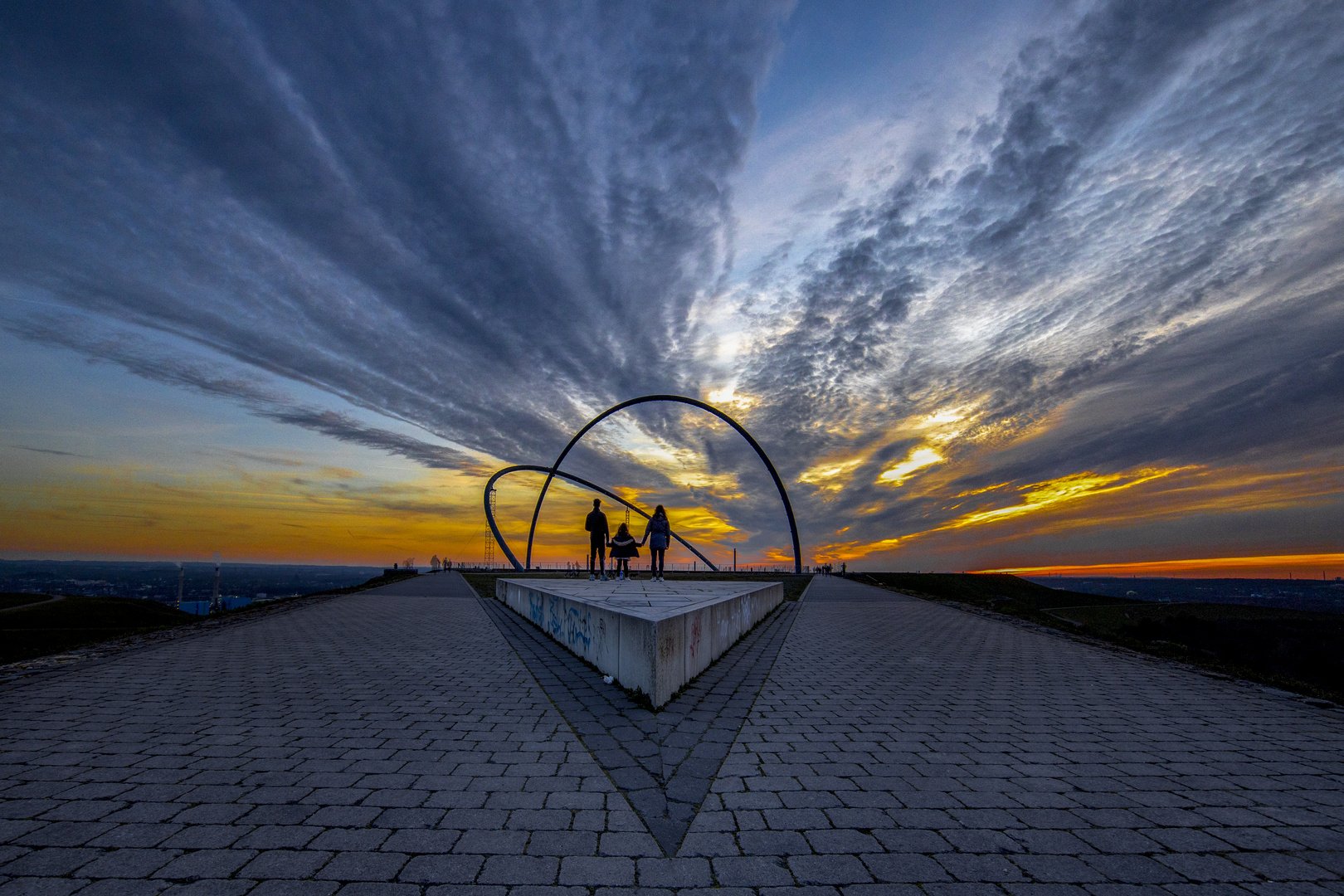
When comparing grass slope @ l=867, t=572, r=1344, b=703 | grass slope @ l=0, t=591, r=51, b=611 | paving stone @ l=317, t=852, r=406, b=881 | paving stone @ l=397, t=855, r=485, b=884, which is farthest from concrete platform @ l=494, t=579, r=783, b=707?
grass slope @ l=0, t=591, r=51, b=611

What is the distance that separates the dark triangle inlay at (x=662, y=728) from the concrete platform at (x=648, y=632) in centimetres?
20

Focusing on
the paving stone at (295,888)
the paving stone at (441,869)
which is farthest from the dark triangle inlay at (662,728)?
the paving stone at (295,888)

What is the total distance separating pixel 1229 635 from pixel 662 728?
35.8 metres

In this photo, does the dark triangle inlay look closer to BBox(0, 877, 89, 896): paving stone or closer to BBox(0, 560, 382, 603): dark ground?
BBox(0, 877, 89, 896): paving stone

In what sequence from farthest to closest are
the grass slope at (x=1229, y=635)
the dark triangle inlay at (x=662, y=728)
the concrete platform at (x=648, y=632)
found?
the grass slope at (x=1229, y=635)
the concrete platform at (x=648, y=632)
the dark triangle inlay at (x=662, y=728)

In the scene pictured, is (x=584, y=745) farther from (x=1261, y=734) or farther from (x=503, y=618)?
(x=503, y=618)

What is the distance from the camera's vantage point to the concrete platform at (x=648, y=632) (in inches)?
219

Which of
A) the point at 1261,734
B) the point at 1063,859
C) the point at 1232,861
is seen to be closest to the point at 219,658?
the point at 1063,859

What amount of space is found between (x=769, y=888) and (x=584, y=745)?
2.20 m

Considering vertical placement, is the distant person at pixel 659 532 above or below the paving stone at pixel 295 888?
above

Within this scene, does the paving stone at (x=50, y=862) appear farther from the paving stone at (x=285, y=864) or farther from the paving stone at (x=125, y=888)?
the paving stone at (x=285, y=864)

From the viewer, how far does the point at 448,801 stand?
134 inches

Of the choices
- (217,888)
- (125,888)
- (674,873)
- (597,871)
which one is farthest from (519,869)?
(125,888)

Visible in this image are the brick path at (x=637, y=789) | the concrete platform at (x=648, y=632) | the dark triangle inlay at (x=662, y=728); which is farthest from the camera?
the concrete platform at (x=648, y=632)
